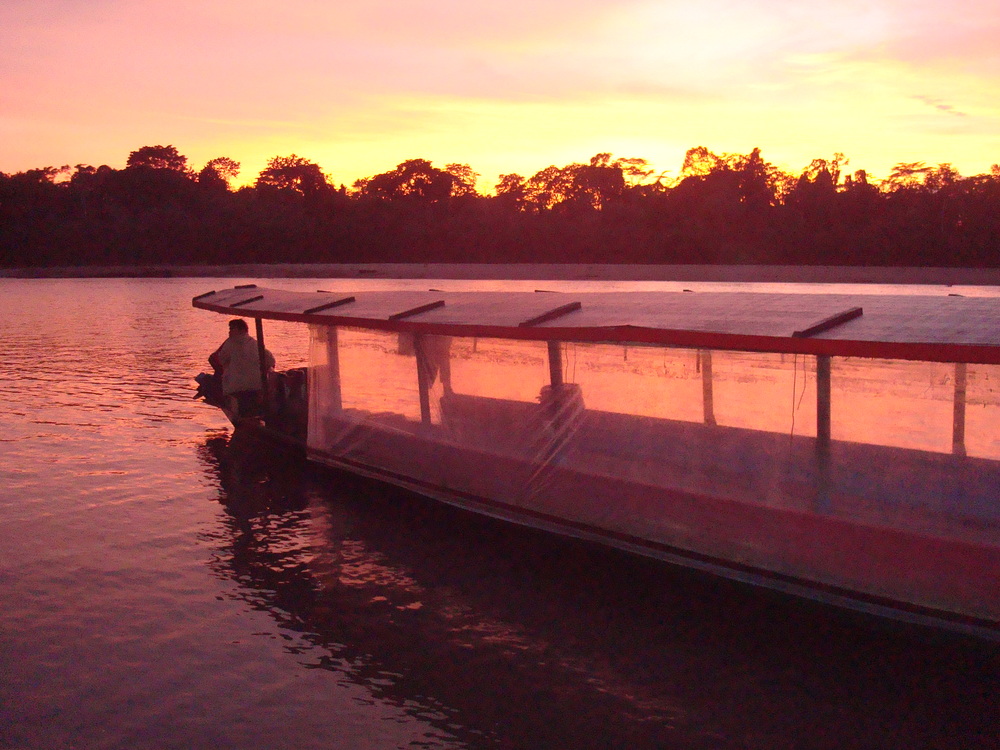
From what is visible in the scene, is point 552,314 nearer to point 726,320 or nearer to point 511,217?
point 726,320

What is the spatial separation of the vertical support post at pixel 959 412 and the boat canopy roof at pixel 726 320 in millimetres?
326

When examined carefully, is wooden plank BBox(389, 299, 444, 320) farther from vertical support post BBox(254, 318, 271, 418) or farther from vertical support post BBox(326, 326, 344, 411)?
vertical support post BBox(254, 318, 271, 418)

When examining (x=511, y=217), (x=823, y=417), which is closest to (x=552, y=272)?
(x=511, y=217)

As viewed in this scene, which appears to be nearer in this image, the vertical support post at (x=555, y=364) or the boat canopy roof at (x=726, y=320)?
the boat canopy roof at (x=726, y=320)

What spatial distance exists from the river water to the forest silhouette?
5677cm

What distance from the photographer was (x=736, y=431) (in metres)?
6.92

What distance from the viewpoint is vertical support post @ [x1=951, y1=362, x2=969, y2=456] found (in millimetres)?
5594

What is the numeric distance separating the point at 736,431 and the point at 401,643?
2809 mm

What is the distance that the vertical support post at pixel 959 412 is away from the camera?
559 centimetres

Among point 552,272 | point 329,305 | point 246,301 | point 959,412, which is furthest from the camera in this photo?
point 552,272

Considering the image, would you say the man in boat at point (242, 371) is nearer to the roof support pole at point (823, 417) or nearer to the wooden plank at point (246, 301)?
the wooden plank at point (246, 301)

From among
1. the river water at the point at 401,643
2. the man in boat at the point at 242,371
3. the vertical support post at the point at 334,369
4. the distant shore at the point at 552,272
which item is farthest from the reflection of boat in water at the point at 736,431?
the distant shore at the point at 552,272

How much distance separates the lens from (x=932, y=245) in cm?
5769

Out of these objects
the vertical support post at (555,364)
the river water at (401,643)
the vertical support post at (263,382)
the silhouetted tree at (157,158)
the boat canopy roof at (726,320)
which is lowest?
the river water at (401,643)
